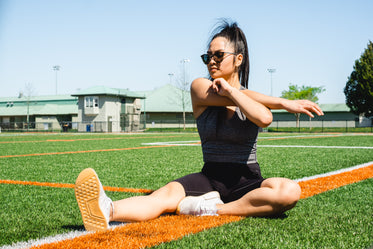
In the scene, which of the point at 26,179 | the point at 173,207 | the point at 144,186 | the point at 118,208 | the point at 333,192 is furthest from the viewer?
the point at 26,179

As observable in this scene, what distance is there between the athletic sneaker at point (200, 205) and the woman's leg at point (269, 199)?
15 cm

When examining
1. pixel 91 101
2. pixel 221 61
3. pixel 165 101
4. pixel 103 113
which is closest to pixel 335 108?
pixel 165 101

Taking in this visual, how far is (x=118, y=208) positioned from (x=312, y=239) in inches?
47.9

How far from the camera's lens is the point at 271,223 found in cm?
268

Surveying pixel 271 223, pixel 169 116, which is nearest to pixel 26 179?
pixel 271 223

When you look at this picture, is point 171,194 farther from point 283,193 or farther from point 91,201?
point 283,193

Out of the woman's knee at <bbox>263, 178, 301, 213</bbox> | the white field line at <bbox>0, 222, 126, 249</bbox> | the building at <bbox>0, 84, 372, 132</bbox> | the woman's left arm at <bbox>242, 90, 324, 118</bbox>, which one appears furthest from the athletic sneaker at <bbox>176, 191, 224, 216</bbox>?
the building at <bbox>0, 84, 372, 132</bbox>

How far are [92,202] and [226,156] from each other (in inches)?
40.3

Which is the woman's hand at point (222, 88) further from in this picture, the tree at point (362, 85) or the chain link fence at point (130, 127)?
the tree at point (362, 85)

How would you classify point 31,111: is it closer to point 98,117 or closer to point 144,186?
point 98,117

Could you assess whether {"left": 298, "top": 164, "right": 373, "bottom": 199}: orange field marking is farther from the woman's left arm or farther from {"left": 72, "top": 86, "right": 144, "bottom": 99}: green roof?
{"left": 72, "top": 86, "right": 144, "bottom": 99}: green roof

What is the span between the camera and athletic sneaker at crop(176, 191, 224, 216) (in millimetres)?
2865

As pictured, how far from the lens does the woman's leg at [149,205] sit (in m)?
2.63

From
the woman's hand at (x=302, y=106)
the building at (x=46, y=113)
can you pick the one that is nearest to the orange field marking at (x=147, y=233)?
the woman's hand at (x=302, y=106)
